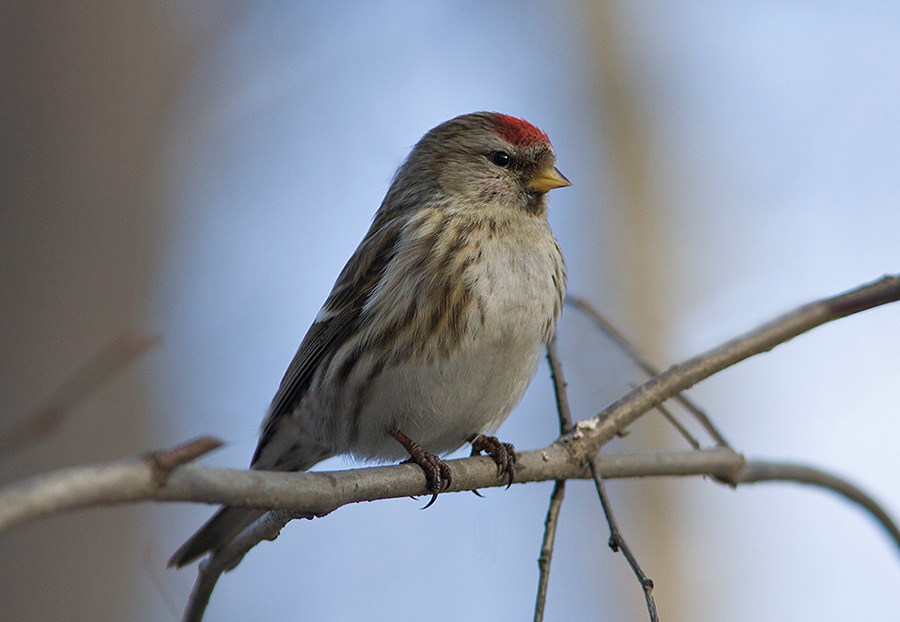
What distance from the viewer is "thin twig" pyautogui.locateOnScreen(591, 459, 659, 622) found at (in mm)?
1582

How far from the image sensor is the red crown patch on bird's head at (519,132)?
3230 millimetres

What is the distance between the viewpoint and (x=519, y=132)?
3242mm

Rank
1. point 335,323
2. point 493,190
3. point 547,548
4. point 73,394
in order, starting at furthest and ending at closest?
point 493,190 → point 335,323 → point 547,548 → point 73,394

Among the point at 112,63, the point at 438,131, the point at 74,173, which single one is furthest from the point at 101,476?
the point at 112,63

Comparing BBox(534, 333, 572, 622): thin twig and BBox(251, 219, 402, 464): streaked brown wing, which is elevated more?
BBox(251, 219, 402, 464): streaked brown wing

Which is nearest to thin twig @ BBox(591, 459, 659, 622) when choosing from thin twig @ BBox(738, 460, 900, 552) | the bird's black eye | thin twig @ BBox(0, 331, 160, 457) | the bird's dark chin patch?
thin twig @ BBox(738, 460, 900, 552)

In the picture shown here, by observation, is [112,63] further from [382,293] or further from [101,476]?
[101,476]

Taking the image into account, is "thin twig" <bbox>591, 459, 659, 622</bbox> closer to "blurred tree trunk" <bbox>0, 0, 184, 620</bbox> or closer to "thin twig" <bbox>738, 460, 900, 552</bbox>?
"thin twig" <bbox>738, 460, 900, 552</bbox>

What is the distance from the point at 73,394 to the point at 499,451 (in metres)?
1.52

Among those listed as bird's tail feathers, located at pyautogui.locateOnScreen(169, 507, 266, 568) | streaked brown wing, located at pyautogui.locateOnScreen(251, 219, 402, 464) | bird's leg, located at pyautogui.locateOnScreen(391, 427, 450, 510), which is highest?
streaked brown wing, located at pyautogui.locateOnScreen(251, 219, 402, 464)

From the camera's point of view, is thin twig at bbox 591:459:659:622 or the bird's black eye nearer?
thin twig at bbox 591:459:659:622

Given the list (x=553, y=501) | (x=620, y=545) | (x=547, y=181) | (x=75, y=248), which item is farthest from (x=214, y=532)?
(x=75, y=248)

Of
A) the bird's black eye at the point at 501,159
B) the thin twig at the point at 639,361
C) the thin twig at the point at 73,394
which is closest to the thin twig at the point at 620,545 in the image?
the thin twig at the point at 639,361

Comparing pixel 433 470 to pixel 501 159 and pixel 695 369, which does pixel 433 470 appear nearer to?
pixel 695 369
